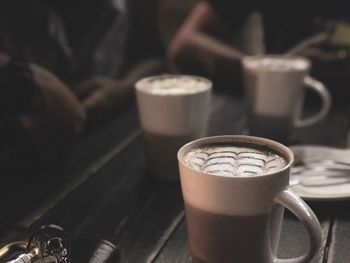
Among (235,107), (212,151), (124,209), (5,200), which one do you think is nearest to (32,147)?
→ (5,200)

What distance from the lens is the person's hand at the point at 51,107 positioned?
3.27 ft

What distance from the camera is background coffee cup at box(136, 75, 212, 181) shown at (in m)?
0.92

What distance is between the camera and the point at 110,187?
94cm

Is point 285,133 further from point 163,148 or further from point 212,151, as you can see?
point 212,151

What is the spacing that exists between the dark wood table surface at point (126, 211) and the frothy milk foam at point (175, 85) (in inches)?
6.4

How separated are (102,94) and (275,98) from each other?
1.44ft

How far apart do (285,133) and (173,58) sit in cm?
58

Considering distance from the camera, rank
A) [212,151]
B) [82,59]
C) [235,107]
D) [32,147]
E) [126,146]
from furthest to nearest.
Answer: [82,59] < [235,107] < [126,146] < [32,147] < [212,151]

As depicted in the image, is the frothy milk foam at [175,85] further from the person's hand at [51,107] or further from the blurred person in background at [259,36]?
the blurred person in background at [259,36]

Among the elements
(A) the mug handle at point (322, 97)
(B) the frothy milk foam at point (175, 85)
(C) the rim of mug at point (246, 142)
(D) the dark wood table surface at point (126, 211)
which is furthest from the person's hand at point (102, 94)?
(C) the rim of mug at point (246, 142)

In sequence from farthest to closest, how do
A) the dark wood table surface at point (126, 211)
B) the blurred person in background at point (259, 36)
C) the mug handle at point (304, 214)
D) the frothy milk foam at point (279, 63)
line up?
the blurred person in background at point (259, 36) < the frothy milk foam at point (279, 63) < the dark wood table surface at point (126, 211) < the mug handle at point (304, 214)

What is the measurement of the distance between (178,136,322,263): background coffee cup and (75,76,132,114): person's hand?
64cm

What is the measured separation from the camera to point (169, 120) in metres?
0.93

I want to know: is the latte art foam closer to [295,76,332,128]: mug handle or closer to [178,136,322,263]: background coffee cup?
[178,136,322,263]: background coffee cup
